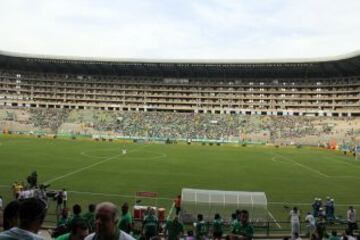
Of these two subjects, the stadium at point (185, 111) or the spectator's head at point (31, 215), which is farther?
the stadium at point (185, 111)

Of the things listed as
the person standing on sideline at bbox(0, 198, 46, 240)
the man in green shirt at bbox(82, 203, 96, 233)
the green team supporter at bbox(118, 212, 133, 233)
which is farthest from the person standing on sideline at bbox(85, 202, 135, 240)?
the green team supporter at bbox(118, 212, 133, 233)

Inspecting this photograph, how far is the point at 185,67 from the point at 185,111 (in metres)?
17.9

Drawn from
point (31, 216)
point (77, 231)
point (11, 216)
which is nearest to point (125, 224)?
point (77, 231)

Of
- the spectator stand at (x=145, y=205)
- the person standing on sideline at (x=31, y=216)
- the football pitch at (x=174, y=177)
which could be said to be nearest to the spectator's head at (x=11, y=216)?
the person standing on sideline at (x=31, y=216)

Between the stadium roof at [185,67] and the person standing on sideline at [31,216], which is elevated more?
the stadium roof at [185,67]

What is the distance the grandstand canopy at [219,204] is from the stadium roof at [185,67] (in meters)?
106

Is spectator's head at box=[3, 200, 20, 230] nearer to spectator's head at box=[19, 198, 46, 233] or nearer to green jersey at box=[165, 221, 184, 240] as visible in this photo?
spectator's head at box=[19, 198, 46, 233]

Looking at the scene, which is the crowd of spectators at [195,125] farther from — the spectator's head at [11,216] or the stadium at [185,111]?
the spectator's head at [11,216]

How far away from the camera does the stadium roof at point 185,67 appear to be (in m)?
130

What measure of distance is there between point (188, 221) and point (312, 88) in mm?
126650

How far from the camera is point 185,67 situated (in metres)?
140

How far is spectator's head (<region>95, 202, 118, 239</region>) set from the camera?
5.14 metres

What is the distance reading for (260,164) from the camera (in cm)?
5678

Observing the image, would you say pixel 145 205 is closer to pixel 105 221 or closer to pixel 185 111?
pixel 105 221
